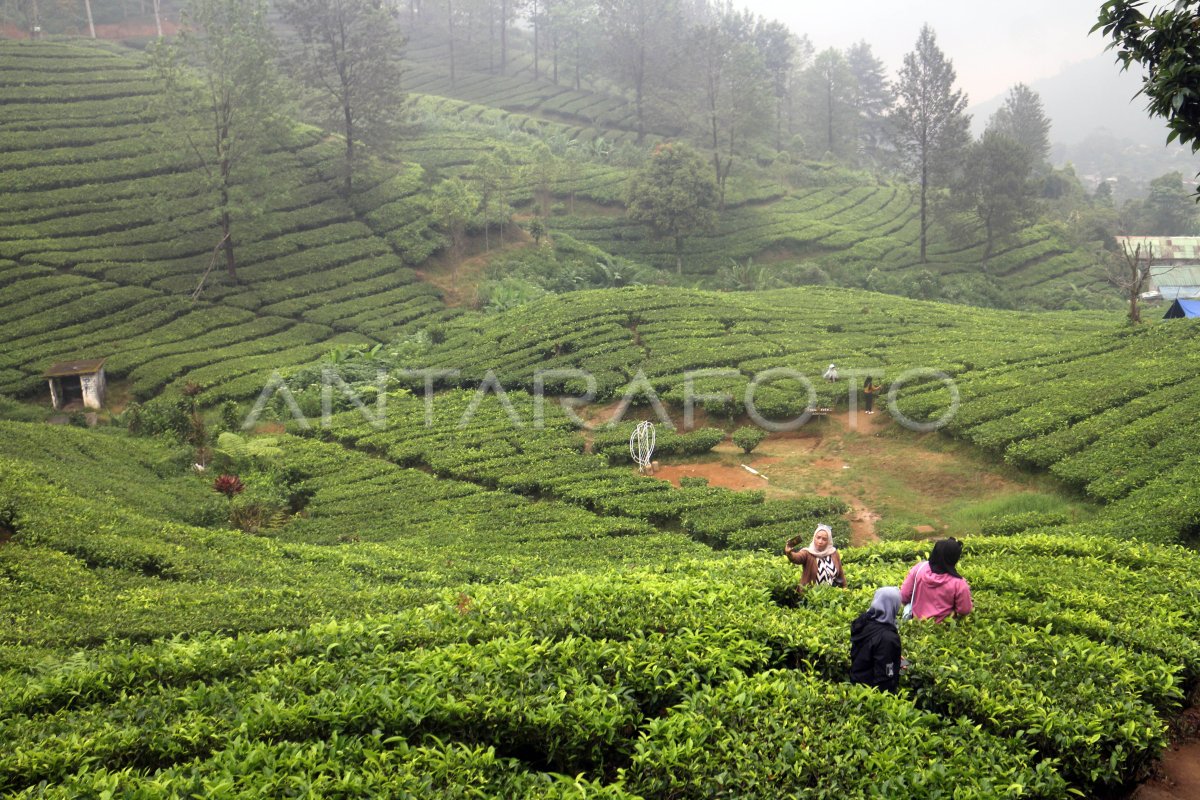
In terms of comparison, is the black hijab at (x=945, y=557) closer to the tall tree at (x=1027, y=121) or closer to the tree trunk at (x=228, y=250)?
the tree trunk at (x=228, y=250)

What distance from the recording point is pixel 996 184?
130 ft

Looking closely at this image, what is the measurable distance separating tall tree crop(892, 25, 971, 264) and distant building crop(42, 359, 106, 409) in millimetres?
35246

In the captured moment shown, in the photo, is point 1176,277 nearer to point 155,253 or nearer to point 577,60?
point 577,60

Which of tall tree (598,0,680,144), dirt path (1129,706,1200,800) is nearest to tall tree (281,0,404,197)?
tall tree (598,0,680,144)

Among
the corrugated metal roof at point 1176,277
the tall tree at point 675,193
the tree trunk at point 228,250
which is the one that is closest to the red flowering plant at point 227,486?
the tree trunk at point 228,250

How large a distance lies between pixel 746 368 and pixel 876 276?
19074 mm

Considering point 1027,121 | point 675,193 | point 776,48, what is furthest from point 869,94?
point 675,193

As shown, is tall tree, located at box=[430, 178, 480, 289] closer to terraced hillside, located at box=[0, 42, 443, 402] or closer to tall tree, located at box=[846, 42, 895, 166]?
terraced hillside, located at box=[0, 42, 443, 402]

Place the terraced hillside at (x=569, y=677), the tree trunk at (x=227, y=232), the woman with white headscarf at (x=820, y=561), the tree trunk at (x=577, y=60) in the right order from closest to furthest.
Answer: the terraced hillside at (x=569, y=677), the woman with white headscarf at (x=820, y=561), the tree trunk at (x=227, y=232), the tree trunk at (x=577, y=60)

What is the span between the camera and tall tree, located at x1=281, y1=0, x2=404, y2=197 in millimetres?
37562

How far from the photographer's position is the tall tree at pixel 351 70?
37.6 meters

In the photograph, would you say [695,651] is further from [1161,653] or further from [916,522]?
[916,522]

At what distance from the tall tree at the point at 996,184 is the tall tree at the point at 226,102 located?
101 ft

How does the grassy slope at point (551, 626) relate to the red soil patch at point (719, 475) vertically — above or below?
above
